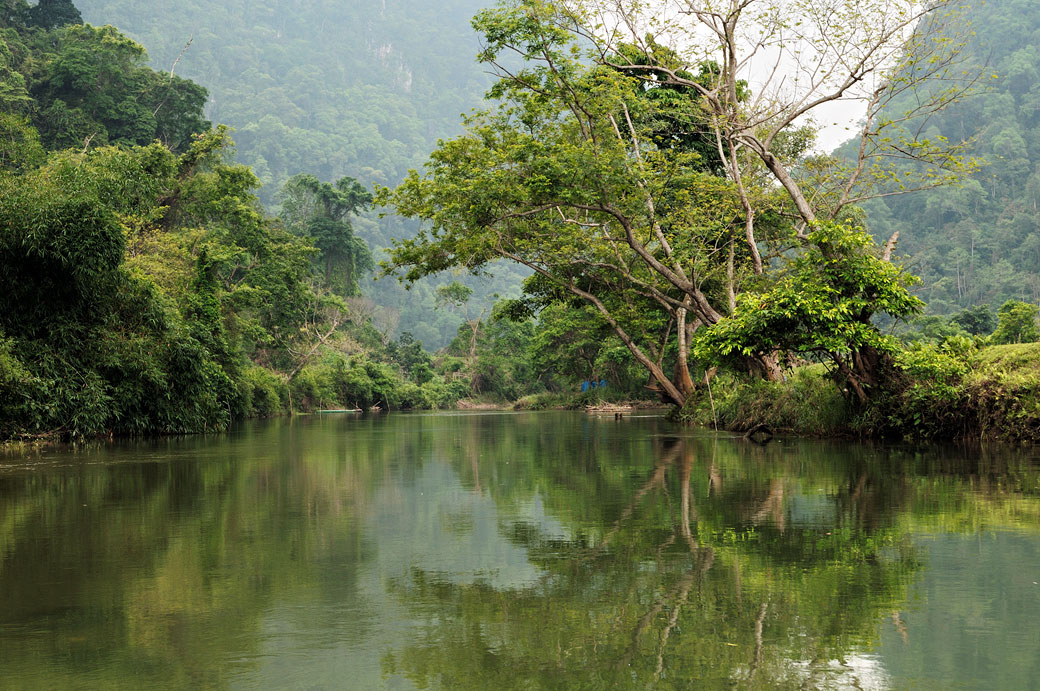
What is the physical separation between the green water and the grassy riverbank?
373 centimetres

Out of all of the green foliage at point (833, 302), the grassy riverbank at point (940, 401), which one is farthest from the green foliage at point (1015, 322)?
the green foliage at point (833, 302)

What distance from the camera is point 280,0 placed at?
632 feet

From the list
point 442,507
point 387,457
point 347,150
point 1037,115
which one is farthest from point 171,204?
point 347,150

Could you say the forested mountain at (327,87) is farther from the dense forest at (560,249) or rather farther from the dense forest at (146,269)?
the dense forest at (560,249)

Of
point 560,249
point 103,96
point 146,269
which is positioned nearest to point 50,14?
point 103,96

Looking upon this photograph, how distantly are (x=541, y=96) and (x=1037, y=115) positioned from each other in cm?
8338

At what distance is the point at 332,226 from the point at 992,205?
57.1m

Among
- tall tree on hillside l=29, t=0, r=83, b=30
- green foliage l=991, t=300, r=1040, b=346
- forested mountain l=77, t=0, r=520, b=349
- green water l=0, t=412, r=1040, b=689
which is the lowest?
green water l=0, t=412, r=1040, b=689

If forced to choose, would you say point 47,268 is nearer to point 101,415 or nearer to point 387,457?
point 101,415

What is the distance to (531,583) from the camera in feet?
14.3

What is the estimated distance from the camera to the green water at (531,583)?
3.03 meters

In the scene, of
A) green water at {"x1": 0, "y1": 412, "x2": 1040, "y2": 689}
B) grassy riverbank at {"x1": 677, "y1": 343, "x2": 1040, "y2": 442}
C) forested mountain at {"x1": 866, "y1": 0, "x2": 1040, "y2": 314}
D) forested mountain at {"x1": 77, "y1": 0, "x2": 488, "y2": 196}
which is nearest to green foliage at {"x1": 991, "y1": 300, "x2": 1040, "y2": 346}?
grassy riverbank at {"x1": 677, "y1": 343, "x2": 1040, "y2": 442}

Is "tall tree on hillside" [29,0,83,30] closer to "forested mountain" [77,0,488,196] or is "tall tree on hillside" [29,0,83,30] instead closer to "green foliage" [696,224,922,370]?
"forested mountain" [77,0,488,196]

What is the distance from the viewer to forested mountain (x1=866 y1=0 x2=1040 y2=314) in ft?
221
